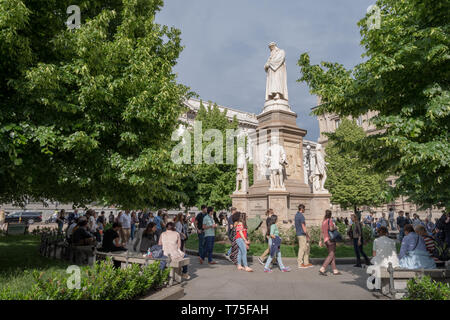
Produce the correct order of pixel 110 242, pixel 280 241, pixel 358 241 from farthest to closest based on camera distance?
pixel 358 241, pixel 280 241, pixel 110 242

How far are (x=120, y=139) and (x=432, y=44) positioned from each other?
7.34 meters

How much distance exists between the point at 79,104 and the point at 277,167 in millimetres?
10290

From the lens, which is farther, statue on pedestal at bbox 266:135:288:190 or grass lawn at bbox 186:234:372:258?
statue on pedestal at bbox 266:135:288:190

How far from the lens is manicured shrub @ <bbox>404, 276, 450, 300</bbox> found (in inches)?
185

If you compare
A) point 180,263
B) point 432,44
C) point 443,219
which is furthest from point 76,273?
point 443,219

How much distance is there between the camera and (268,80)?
720 inches

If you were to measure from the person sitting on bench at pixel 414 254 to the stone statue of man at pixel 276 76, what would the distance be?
12479 mm

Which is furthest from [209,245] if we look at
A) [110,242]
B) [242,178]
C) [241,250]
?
[242,178]

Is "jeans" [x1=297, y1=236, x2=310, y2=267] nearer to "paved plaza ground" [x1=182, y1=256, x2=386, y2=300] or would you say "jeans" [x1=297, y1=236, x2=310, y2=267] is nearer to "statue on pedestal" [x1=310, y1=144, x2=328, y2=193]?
"paved plaza ground" [x1=182, y1=256, x2=386, y2=300]

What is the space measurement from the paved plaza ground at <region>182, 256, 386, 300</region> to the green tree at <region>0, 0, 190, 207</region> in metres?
2.94

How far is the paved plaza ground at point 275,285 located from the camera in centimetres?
664

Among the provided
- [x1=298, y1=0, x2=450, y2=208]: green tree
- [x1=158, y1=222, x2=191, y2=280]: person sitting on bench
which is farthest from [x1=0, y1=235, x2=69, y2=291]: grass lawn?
[x1=298, y1=0, x2=450, y2=208]: green tree

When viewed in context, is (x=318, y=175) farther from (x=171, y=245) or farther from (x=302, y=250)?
(x=171, y=245)

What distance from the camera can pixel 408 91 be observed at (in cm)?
662
